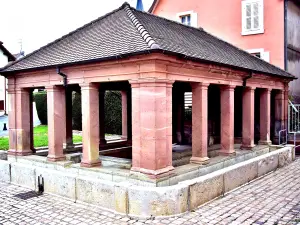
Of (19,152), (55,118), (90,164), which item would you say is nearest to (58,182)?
(90,164)

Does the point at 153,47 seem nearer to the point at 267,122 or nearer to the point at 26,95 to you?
the point at 26,95

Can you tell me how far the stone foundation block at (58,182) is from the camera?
805cm

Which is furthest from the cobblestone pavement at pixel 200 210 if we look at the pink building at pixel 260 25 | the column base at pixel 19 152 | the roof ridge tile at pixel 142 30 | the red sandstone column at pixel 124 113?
the pink building at pixel 260 25

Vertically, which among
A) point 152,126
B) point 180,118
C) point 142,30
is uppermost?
point 142,30

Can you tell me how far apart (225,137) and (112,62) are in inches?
186

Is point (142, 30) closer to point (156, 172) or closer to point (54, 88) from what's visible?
point (54, 88)

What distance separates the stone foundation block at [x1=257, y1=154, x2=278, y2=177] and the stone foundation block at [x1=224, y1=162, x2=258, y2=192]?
1.22 feet

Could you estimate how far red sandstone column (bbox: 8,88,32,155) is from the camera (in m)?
10.7

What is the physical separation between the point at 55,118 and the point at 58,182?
2.10 meters

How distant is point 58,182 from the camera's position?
8367 mm

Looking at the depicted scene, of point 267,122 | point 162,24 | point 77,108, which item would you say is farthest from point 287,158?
point 77,108

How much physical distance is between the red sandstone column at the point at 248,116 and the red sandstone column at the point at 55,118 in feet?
20.9

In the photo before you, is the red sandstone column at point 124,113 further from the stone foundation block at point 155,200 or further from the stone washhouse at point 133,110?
the stone foundation block at point 155,200

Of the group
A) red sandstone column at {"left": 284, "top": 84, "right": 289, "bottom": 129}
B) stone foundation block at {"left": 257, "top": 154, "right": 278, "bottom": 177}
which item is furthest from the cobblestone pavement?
red sandstone column at {"left": 284, "top": 84, "right": 289, "bottom": 129}
